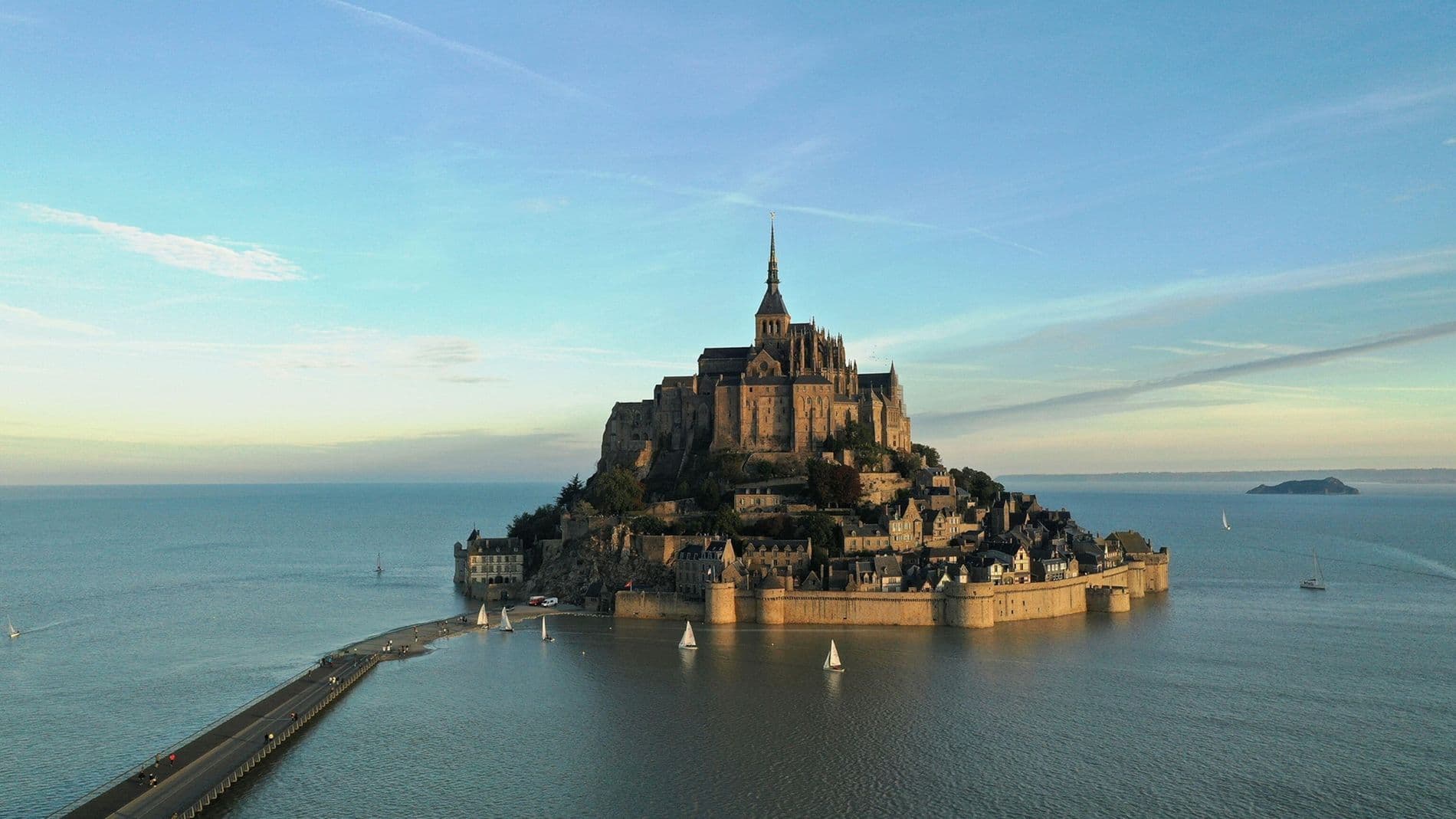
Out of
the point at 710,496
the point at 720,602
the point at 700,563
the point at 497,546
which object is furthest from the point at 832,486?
the point at 497,546

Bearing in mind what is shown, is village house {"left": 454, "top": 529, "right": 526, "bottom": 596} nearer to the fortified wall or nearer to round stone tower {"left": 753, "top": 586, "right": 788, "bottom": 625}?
the fortified wall

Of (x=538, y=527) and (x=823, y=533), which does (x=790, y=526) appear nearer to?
(x=823, y=533)

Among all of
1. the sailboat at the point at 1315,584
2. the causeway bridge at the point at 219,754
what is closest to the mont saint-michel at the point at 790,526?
the sailboat at the point at 1315,584

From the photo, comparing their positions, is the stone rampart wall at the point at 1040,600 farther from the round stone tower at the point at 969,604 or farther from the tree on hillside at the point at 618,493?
the tree on hillside at the point at 618,493

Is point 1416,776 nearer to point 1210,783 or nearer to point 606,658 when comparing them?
point 1210,783

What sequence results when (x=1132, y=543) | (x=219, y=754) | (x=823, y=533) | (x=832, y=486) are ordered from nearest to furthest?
(x=219, y=754), (x=823, y=533), (x=832, y=486), (x=1132, y=543)

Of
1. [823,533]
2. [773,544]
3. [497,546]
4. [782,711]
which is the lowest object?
[782,711]

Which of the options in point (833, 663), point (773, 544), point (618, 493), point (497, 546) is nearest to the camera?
point (833, 663)
